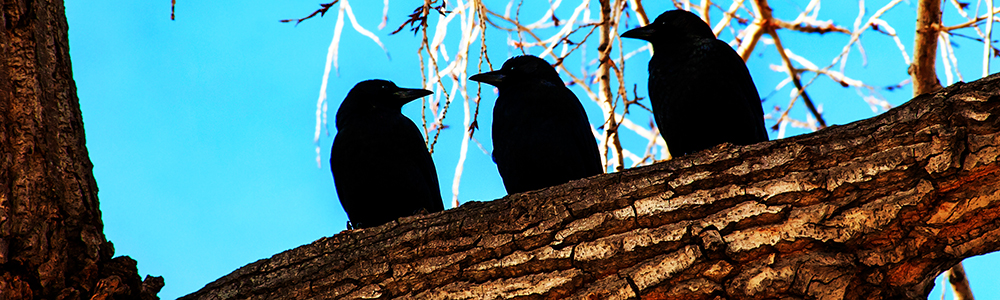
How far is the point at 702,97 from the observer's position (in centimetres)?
390

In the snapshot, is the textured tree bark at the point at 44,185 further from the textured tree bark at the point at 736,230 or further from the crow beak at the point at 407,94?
the crow beak at the point at 407,94

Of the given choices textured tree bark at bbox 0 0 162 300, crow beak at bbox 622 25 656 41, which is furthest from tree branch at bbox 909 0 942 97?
textured tree bark at bbox 0 0 162 300

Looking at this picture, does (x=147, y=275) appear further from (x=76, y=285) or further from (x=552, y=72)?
(x=552, y=72)

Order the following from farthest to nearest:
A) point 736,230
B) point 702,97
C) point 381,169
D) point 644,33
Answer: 1. point 644,33
2. point 381,169
3. point 702,97
4. point 736,230

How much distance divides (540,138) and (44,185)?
2.38m

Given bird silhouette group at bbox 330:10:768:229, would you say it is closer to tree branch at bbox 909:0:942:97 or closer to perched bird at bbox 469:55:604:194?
perched bird at bbox 469:55:604:194

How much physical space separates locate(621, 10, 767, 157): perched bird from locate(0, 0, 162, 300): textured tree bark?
263cm

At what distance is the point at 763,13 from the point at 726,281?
3.42 metres

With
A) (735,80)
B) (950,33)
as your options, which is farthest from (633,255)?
(950,33)

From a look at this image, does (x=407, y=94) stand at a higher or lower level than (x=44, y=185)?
higher

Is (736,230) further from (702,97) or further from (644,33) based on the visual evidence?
(644,33)

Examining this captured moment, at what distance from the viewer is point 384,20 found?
439cm

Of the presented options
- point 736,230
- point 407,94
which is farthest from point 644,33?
point 736,230

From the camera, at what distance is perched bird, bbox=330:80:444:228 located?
411 cm
